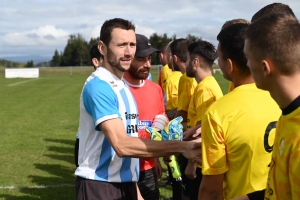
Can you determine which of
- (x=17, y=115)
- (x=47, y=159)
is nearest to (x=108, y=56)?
(x=47, y=159)

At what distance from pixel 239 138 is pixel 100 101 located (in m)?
1.12

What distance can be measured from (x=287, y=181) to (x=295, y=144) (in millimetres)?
202

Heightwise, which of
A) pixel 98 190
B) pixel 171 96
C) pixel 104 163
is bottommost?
pixel 98 190

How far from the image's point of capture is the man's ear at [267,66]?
1912 mm

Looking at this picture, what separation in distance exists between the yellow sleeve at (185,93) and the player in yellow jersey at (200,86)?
66 centimetres

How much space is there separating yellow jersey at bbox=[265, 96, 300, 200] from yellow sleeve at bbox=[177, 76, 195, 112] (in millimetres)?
3966

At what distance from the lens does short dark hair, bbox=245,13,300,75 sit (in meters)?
1.86

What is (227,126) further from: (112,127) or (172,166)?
(172,166)

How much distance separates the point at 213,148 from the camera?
8.36ft

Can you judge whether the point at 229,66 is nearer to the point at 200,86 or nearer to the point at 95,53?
the point at 200,86

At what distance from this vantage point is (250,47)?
2033mm

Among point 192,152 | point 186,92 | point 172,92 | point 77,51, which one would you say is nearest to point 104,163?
point 192,152

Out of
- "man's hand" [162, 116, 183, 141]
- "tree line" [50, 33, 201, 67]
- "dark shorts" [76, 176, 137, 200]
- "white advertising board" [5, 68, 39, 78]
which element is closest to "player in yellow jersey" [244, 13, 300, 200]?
"man's hand" [162, 116, 183, 141]

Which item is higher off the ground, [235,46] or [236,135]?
[235,46]
